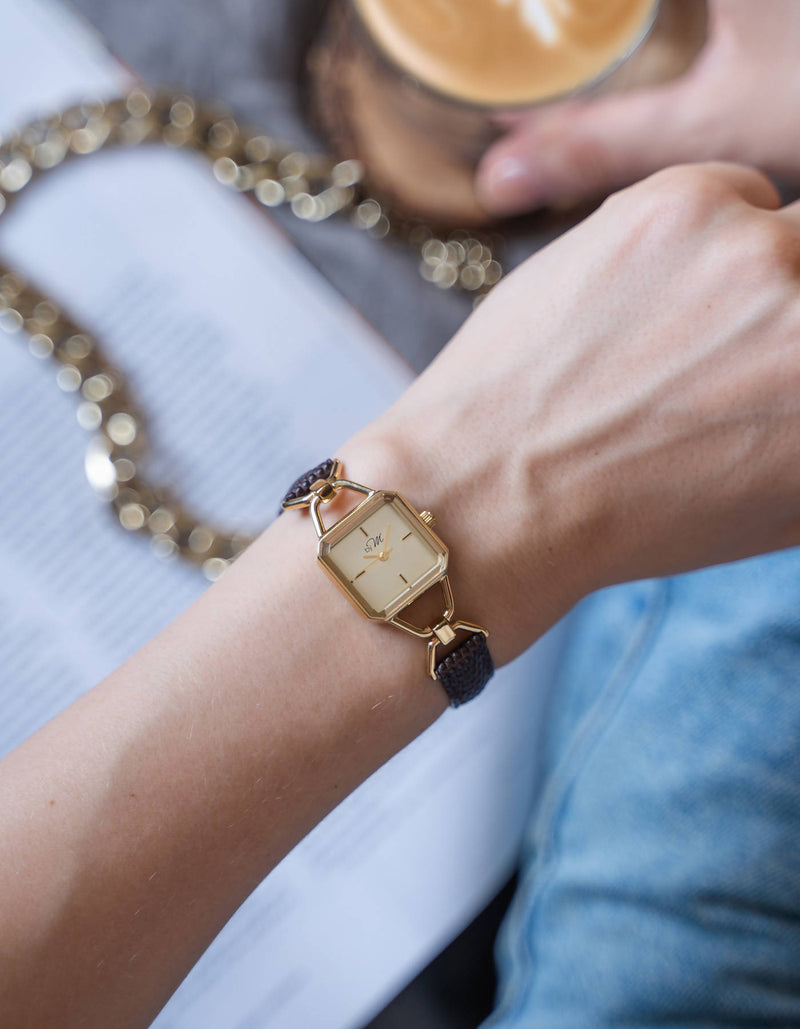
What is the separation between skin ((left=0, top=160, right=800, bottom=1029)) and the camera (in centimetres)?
41

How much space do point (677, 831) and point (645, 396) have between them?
290 mm

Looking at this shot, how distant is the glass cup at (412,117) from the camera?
0.66m

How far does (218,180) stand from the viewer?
0.67m

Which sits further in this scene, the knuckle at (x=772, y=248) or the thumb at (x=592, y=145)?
the thumb at (x=592, y=145)

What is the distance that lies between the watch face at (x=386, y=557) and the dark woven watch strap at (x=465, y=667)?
46 mm

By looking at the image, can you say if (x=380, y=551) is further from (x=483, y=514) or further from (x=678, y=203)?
(x=678, y=203)

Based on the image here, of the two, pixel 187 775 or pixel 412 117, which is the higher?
pixel 412 117

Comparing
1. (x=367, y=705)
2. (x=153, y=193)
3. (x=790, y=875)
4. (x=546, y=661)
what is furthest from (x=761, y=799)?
(x=153, y=193)

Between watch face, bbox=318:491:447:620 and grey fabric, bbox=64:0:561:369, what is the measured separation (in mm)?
289

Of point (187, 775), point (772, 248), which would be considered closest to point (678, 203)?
point (772, 248)

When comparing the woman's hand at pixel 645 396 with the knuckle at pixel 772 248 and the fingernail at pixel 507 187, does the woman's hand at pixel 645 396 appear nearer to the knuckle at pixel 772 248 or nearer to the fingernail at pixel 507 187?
the knuckle at pixel 772 248

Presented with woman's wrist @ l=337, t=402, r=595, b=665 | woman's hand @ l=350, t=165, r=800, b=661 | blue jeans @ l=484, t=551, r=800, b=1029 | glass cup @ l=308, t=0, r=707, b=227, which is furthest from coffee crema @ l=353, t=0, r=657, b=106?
blue jeans @ l=484, t=551, r=800, b=1029

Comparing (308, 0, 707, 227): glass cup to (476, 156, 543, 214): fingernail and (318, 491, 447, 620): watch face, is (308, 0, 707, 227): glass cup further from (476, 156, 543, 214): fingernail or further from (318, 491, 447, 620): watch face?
(318, 491, 447, 620): watch face

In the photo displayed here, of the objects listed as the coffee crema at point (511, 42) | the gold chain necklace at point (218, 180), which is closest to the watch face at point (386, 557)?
the gold chain necklace at point (218, 180)
